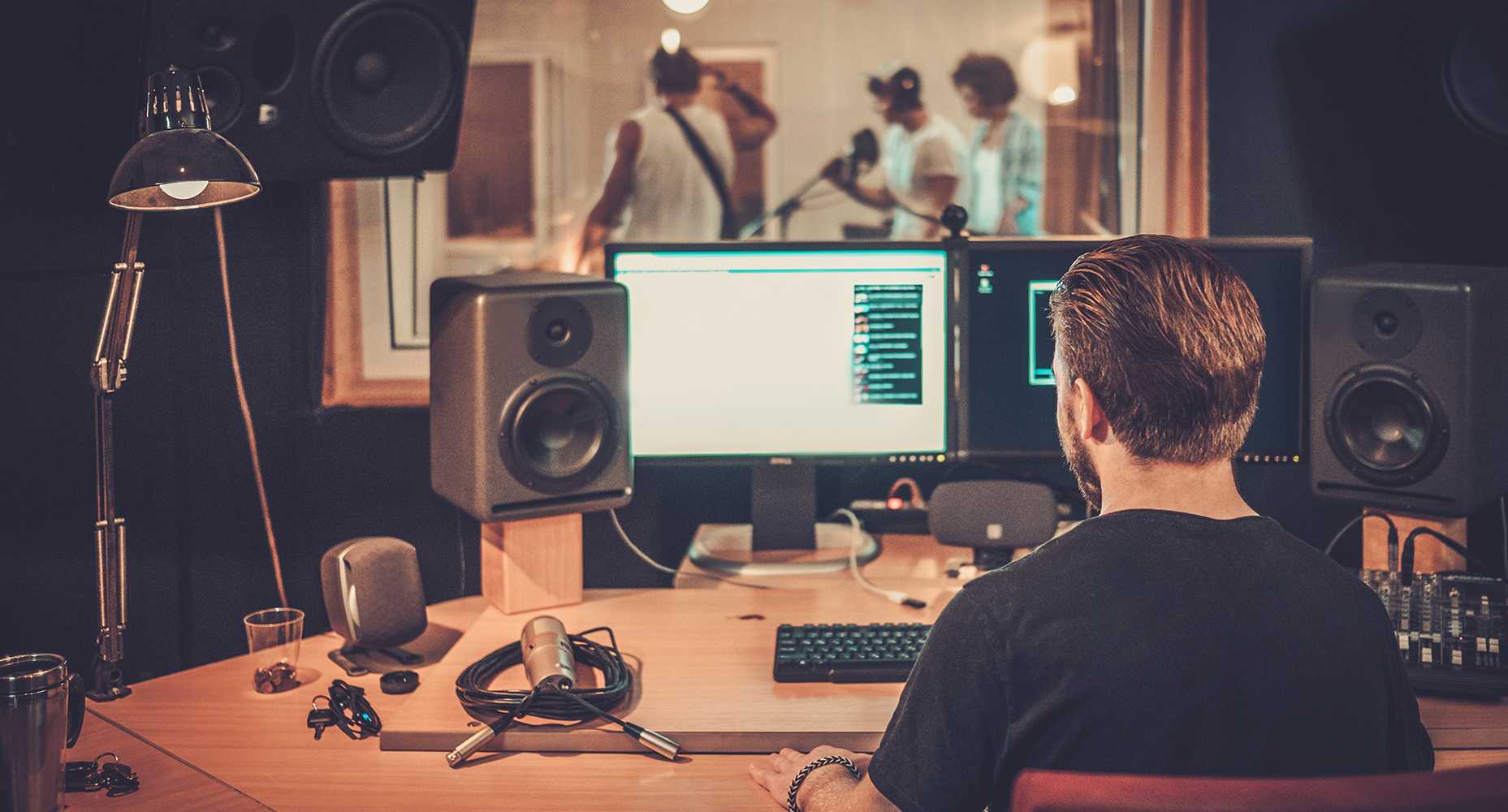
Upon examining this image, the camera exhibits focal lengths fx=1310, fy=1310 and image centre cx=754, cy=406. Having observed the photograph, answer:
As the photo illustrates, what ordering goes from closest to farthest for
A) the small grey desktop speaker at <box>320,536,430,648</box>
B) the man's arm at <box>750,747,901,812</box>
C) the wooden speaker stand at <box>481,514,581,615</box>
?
the man's arm at <box>750,747,901,812</box>
the small grey desktop speaker at <box>320,536,430,648</box>
the wooden speaker stand at <box>481,514,581,615</box>

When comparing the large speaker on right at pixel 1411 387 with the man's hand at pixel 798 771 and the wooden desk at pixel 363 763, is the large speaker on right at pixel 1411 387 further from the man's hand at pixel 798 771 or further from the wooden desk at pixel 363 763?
the man's hand at pixel 798 771

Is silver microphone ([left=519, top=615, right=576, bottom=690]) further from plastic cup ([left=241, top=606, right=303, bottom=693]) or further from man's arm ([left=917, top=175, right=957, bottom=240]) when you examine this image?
man's arm ([left=917, top=175, right=957, bottom=240])

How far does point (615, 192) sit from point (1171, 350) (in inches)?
68.9

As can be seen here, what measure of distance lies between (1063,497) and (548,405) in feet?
3.04

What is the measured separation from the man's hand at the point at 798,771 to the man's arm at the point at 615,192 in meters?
1.43

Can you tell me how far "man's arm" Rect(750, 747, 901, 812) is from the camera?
115 centimetres

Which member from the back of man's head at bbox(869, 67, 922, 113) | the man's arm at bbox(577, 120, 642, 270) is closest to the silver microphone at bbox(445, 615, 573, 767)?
the man's arm at bbox(577, 120, 642, 270)

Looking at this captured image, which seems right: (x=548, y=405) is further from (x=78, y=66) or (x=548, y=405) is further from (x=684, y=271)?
(x=78, y=66)

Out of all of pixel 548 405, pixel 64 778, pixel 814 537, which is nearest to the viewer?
pixel 64 778

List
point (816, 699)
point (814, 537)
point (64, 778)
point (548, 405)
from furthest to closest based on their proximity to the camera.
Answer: point (814, 537), point (548, 405), point (816, 699), point (64, 778)

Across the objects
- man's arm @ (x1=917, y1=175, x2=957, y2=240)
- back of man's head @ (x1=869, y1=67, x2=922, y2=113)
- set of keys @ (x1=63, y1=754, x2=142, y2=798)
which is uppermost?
back of man's head @ (x1=869, y1=67, x2=922, y2=113)

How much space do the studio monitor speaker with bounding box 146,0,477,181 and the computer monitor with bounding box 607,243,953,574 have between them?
13.8 inches

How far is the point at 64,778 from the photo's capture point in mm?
1288

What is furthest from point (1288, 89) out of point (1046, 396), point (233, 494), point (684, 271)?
point (233, 494)
